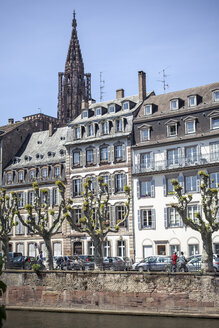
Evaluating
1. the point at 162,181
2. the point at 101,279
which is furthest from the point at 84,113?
the point at 101,279

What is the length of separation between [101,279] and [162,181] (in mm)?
16574

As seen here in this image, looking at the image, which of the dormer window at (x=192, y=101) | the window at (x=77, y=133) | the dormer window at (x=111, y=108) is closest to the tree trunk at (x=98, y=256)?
the dormer window at (x=192, y=101)

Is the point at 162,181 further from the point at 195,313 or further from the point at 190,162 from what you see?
the point at 195,313

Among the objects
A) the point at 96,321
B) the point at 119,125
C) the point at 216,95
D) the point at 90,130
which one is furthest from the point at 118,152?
the point at 96,321

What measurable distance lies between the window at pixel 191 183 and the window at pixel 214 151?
96.3 inches

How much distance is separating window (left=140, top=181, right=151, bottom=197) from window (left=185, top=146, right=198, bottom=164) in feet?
15.1

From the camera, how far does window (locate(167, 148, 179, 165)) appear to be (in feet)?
156

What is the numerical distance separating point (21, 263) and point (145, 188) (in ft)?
47.1

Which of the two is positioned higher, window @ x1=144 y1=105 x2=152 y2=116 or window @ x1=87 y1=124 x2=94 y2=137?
window @ x1=144 y1=105 x2=152 y2=116

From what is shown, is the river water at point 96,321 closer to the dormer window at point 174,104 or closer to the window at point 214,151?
the window at point 214,151

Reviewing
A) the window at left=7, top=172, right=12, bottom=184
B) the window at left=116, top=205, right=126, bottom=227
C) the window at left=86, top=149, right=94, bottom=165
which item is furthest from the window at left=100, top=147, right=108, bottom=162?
the window at left=7, top=172, right=12, bottom=184

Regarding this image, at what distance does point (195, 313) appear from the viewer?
98.0 feet

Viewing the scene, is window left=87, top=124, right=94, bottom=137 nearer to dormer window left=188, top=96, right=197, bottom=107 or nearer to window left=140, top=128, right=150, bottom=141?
window left=140, top=128, right=150, bottom=141

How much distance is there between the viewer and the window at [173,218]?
152ft
